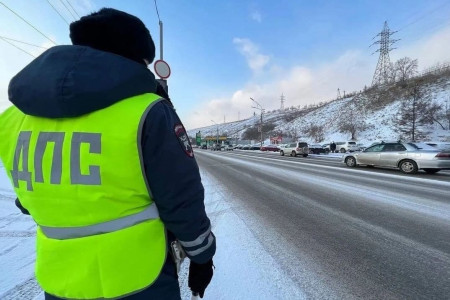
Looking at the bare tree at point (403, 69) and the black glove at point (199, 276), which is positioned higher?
the bare tree at point (403, 69)

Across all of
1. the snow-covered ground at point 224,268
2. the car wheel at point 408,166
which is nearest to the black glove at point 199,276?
the snow-covered ground at point 224,268

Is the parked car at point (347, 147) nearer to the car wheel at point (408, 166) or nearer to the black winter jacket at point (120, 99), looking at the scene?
the car wheel at point (408, 166)

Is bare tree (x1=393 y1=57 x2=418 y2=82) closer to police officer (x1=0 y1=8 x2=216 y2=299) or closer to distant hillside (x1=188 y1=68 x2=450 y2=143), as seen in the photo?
distant hillside (x1=188 y1=68 x2=450 y2=143)

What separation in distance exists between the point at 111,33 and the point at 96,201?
2.51ft

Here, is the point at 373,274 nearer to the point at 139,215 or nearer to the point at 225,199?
the point at 139,215

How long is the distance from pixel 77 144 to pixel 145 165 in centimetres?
28

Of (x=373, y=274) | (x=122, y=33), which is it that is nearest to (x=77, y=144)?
(x=122, y=33)

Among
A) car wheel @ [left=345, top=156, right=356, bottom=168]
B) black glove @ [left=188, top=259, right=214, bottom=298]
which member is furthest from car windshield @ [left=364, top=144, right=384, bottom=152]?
black glove @ [left=188, top=259, right=214, bottom=298]

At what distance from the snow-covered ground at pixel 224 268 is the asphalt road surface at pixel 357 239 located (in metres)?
0.20

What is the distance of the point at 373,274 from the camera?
325cm

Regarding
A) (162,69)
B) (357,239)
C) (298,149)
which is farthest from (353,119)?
(357,239)

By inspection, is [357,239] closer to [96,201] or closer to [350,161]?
[96,201]

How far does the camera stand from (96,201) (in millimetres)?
1149

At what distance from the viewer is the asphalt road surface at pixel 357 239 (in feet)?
9.85
